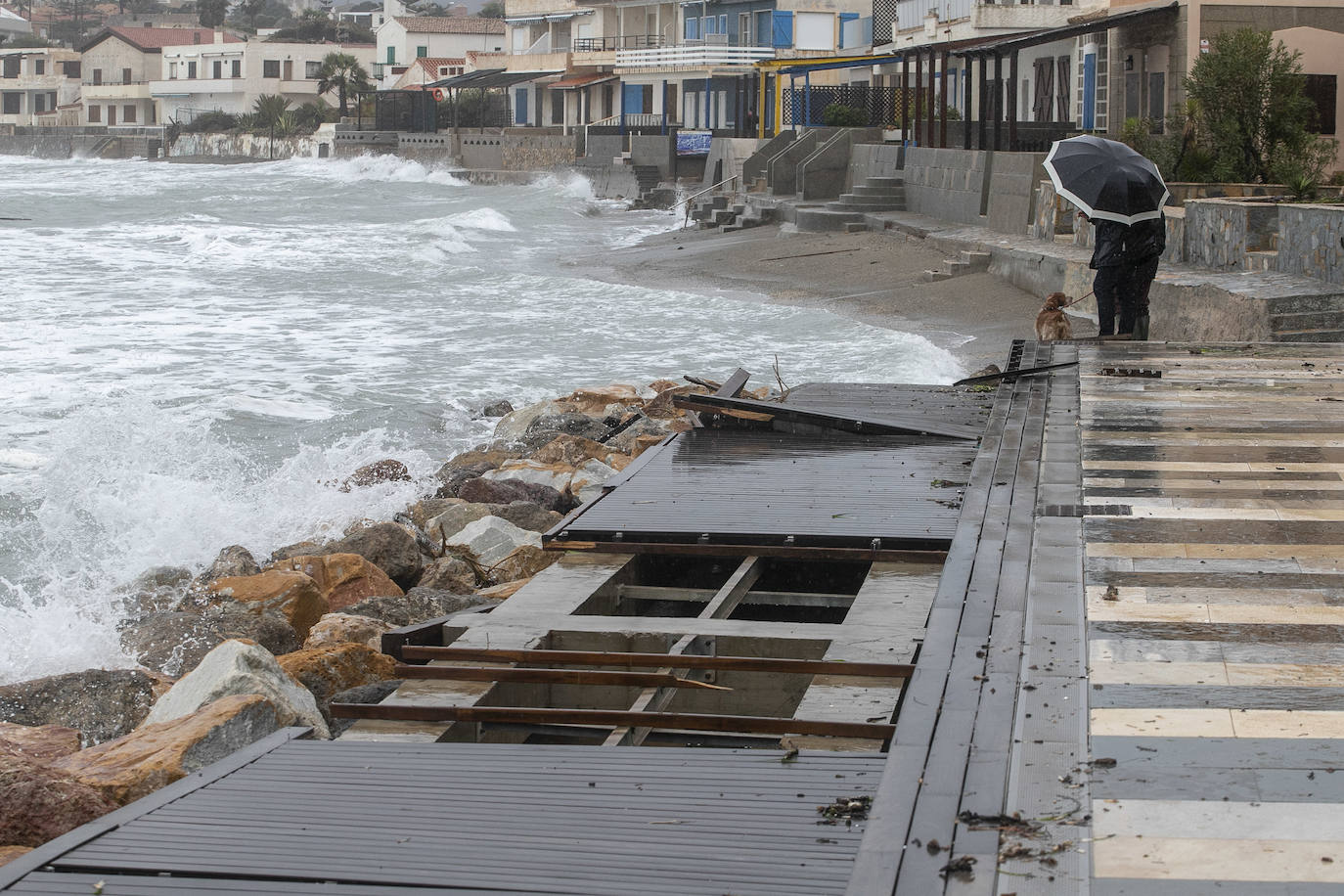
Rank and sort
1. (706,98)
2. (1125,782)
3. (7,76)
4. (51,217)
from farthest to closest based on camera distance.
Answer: (7,76), (706,98), (51,217), (1125,782)

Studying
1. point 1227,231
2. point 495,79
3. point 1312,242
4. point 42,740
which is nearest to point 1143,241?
point 1312,242

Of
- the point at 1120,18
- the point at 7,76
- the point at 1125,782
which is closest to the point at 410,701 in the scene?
the point at 1125,782

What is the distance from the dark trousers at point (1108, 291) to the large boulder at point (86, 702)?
777 centimetres

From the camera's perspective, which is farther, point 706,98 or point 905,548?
point 706,98

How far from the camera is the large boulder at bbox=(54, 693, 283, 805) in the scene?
4297 millimetres

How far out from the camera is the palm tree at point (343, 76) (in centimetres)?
8247

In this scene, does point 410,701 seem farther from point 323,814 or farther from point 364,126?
point 364,126

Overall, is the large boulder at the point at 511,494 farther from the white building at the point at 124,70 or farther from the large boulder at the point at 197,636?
the white building at the point at 124,70

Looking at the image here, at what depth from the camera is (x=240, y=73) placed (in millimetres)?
88750

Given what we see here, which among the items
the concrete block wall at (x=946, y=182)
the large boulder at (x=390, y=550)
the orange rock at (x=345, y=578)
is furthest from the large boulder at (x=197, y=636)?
the concrete block wall at (x=946, y=182)

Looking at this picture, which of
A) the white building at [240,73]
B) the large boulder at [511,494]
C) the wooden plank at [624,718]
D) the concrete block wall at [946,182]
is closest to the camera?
the wooden plank at [624,718]

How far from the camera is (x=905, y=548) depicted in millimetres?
5652

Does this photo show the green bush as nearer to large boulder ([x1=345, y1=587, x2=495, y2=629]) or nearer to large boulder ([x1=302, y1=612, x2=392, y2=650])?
large boulder ([x1=345, y1=587, x2=495, y2=629])

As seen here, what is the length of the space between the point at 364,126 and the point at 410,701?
244 feet
